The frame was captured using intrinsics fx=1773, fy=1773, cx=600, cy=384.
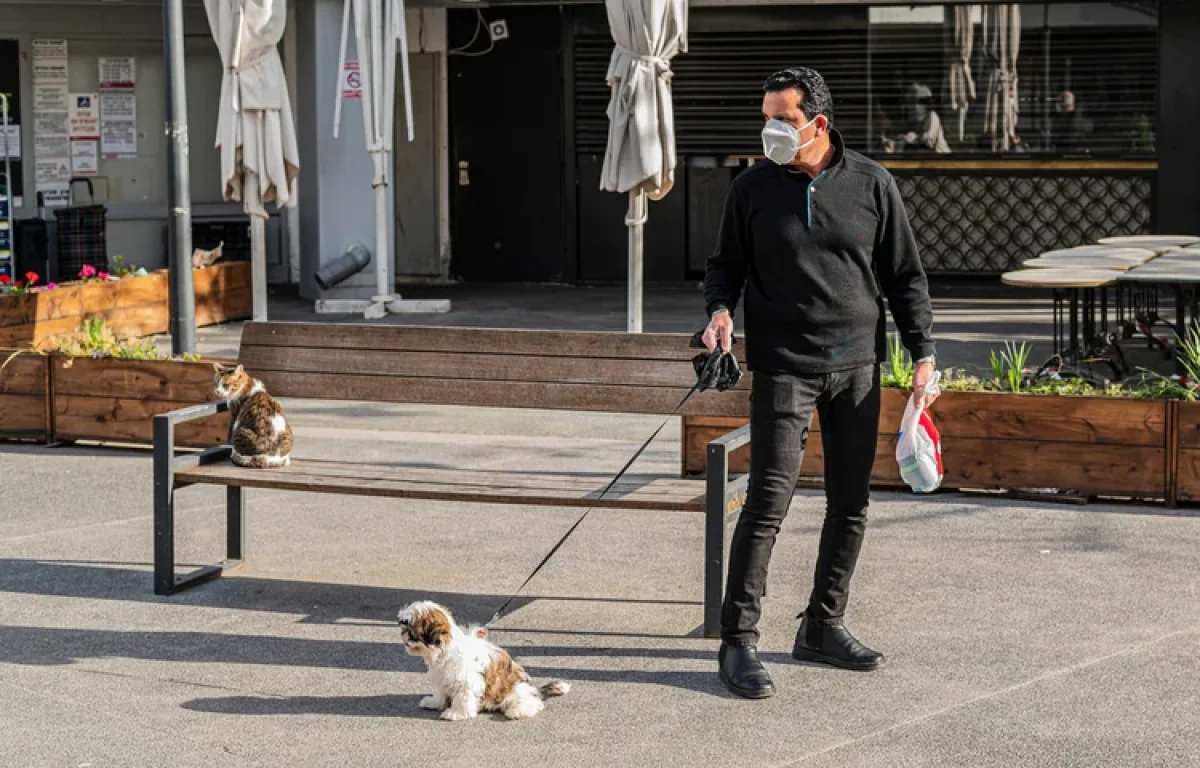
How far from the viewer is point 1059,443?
845cm

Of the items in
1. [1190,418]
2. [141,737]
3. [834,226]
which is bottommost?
[141,737]

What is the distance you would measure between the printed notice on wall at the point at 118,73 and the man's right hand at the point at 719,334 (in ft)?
52.0

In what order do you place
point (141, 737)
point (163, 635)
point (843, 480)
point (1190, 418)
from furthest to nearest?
point (1190, 418) → point (163, 635) → point (843, 480) → point (141, 737)

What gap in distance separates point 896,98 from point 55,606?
47.9 feet

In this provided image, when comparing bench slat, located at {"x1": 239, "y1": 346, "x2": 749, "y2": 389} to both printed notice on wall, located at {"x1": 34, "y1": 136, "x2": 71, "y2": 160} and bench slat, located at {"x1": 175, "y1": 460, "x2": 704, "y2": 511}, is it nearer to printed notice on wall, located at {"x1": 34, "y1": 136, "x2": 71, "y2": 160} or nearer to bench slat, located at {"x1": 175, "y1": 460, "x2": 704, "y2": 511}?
bench slat, located at {"x1": 175, "y1": 460, "x2": 704, "y2": 511}

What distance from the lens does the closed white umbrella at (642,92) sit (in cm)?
1247

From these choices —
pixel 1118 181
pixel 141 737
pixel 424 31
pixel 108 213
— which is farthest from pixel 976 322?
pixel 141 737

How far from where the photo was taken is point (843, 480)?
5.92 metres

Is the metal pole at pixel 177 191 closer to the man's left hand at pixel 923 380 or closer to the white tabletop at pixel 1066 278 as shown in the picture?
the white tabletop at pixel 1066 278

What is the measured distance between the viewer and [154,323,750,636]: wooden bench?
259 inches

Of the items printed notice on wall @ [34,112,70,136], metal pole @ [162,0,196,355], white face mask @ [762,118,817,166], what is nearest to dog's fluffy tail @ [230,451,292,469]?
white face mask @ [762,118,817,166]

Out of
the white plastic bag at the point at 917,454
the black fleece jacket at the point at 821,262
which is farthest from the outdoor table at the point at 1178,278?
the black fleece jacket at the point at 821,262

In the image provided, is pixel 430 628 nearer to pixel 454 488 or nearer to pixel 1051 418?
pixel 454 488

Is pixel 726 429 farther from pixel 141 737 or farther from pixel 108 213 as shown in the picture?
pixel 108 213
